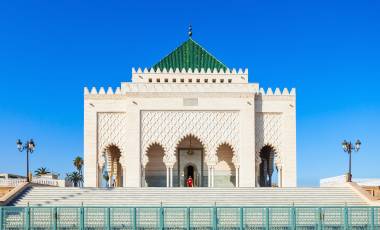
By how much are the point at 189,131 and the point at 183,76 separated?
9.89ft

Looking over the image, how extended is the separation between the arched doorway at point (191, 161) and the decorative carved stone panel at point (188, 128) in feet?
4.17

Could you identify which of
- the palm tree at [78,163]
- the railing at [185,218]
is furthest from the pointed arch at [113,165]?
the palm tree at [78,163]

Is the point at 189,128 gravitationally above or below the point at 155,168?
above

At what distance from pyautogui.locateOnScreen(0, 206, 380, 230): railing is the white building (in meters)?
10.5

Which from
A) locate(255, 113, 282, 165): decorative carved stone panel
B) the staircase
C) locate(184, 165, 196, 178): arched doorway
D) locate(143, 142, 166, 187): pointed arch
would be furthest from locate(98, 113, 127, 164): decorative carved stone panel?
locate(255, 113, 282, 165): decorative carved stone panel

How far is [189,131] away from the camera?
23.4 meters

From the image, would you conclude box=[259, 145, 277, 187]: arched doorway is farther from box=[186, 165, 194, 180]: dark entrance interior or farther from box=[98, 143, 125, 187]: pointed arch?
box=[98, 143, 125, 187]: pointed arch

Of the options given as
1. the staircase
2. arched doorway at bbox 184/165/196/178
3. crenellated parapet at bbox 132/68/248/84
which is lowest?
the staircase

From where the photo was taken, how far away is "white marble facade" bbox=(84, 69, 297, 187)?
2327cm

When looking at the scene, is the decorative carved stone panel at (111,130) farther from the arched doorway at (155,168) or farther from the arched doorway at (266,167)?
the arched doorway at (266,167)

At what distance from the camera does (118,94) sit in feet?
79.2

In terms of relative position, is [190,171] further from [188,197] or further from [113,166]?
[188,197]

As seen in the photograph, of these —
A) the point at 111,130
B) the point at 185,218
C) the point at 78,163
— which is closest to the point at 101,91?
the point at 111,130

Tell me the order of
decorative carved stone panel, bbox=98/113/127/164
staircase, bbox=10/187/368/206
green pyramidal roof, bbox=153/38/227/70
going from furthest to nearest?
green pyramidal roof, bbox=153/38/227/70 < decorative carved stone panel, bbox=98/113/127/164 < staircase, bbox=10/187/368/206
